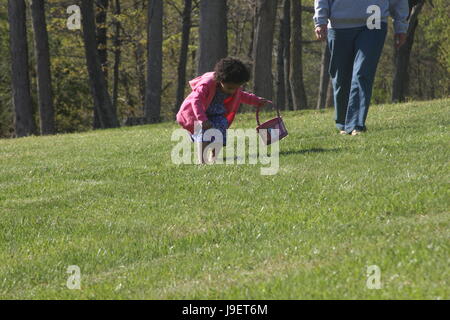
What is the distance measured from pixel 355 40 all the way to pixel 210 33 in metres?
10.6

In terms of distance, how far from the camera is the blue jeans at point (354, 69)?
1149 cm

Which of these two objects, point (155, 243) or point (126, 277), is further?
point (155, 243)

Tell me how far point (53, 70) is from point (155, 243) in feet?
109

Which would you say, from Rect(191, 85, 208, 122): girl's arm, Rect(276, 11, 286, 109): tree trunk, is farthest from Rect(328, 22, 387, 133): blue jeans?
Rect(276, 11, 286, 109): tree trunk

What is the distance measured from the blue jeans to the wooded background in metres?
3.70

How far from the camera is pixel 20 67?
89.7 ft

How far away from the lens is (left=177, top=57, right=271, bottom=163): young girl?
10.5 metres

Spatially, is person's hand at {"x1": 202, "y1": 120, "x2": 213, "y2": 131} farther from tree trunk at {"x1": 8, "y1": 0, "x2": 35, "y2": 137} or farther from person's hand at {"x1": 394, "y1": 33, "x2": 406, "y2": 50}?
tree trunk at {"x1": 8, "y1": 0, "x2": 35, "y2": 137}

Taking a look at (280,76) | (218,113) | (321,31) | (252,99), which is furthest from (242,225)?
(280,76)

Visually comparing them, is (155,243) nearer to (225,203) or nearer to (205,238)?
(205,238)

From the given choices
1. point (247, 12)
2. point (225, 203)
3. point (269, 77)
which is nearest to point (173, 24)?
point (247, 12)

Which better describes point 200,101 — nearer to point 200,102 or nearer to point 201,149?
point 200,102
